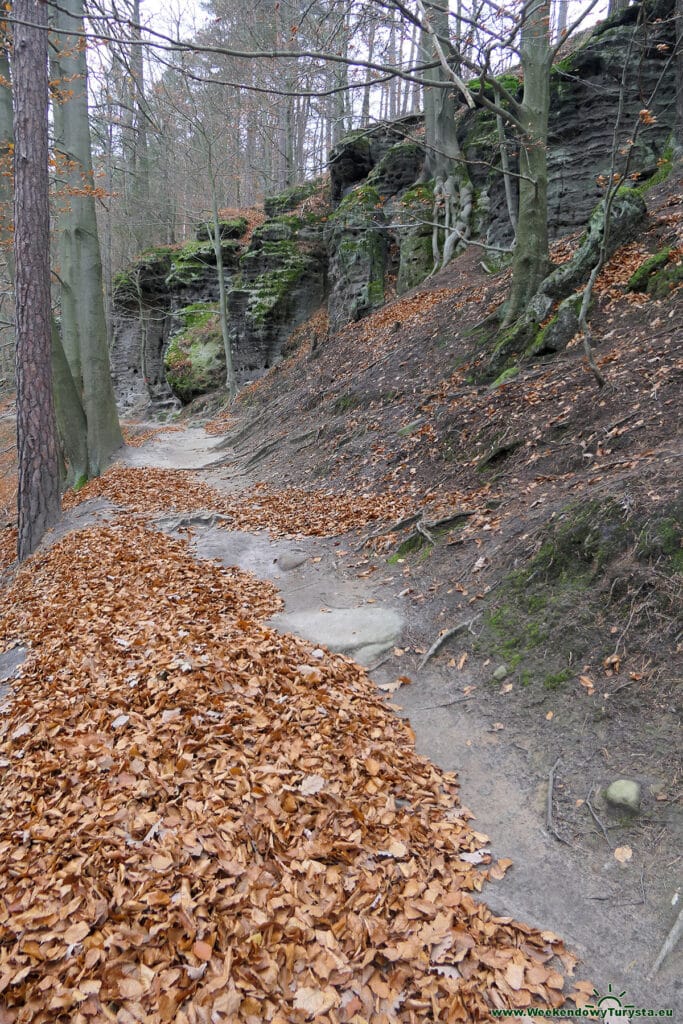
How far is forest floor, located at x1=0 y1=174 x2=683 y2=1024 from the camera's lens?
2.30m

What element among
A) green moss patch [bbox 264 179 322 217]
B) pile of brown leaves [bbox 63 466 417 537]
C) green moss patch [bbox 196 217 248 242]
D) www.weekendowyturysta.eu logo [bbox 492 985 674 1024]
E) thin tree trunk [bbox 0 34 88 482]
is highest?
green moss patch [bbox 264 179 322 217]

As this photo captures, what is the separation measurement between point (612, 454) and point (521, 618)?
7.22ft

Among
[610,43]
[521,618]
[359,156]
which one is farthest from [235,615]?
[359,156]

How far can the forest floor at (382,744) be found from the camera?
2.30m

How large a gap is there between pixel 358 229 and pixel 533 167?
11530 mm

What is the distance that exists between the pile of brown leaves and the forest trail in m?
1.04

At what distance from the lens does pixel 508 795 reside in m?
3.31

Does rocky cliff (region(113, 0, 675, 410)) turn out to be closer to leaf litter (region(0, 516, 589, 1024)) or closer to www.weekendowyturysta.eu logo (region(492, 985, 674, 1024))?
leaf litter (region(0, 516, 589, 1024))

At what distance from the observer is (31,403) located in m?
8.02

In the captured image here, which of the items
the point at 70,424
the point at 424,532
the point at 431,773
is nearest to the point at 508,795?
the point at 431,773

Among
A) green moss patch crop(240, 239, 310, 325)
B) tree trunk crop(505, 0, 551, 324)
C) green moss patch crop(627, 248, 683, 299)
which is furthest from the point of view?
green moss patch crop(240, 239, 310, 325)

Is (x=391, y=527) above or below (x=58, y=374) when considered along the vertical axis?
below

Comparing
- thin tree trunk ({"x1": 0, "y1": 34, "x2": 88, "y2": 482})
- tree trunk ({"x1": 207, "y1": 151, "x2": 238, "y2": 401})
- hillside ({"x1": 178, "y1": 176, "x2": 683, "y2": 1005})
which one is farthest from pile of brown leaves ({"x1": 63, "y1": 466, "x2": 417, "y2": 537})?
tree trunk ({"x1": 207, "y1": 151, "x2": 238, "y2": 401})

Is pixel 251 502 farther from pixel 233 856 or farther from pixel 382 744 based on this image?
pixel 233 856
